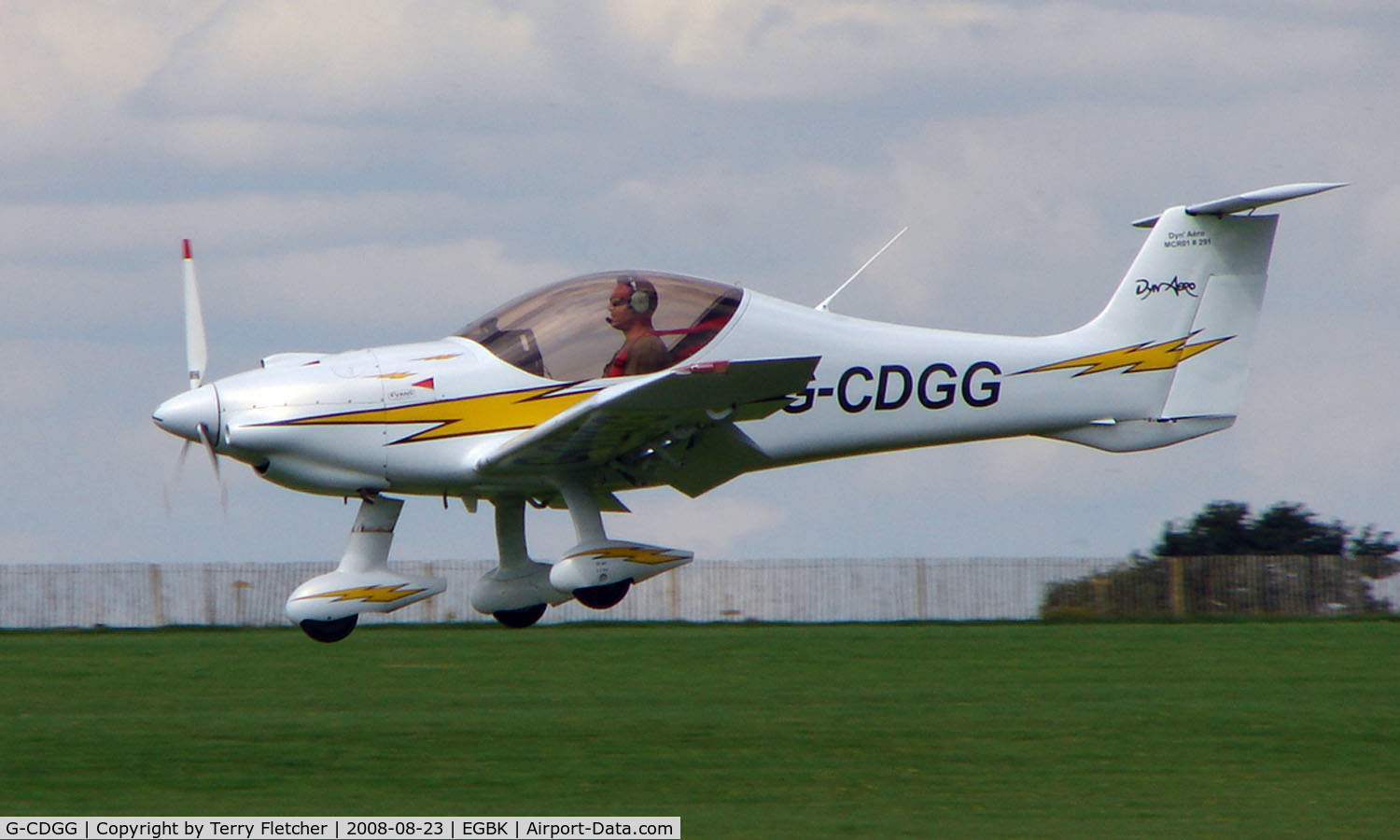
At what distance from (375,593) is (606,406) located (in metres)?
2.19

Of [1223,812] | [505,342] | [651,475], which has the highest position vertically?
[505,342]

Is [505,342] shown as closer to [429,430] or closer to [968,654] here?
[429,430]

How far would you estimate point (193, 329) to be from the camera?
12242 millimetres

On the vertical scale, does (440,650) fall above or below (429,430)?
below

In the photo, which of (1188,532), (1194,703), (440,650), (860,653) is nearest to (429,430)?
(440,650)

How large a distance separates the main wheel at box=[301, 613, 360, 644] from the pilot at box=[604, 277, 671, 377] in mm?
2593

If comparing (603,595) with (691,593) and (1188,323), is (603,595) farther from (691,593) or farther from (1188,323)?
(691,593)

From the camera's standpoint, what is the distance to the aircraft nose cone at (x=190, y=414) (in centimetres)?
1148

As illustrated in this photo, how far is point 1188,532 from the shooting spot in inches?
1383

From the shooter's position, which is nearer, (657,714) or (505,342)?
(657,714)

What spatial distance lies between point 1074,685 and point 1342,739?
2313 mm

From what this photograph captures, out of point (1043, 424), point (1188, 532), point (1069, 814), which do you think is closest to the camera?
point (1069, 814)

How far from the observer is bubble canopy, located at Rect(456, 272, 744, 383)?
11844mm

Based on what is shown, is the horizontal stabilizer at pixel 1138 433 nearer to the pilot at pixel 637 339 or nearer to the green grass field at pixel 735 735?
the green grass field at pixel 735 735
